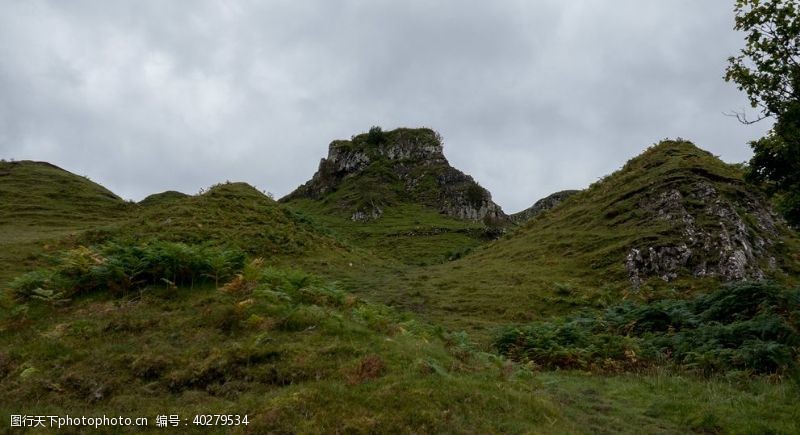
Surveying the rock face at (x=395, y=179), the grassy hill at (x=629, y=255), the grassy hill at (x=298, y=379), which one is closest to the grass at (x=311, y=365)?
the grassy hill at (x=298, y=379)

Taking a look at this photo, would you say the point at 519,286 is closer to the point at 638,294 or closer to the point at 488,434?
the point at 638,294

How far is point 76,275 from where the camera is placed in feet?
43.1

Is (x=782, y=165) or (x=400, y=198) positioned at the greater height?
(x=400, y=198)

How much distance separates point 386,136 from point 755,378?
104970 millimetres

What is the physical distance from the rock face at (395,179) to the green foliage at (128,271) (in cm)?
6771

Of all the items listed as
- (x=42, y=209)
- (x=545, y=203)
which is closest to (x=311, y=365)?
(x=42, y=209)

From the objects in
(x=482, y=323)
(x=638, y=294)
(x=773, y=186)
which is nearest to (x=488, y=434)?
(x=482, y=323)

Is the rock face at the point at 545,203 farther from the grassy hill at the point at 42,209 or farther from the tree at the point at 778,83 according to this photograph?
the tree at the point at 778,83

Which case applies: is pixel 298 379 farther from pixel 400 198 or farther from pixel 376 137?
pixel 376 137

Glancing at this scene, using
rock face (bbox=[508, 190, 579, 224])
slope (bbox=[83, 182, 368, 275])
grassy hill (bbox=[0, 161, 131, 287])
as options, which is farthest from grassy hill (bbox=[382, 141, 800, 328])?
rock face (bbox=[508, 190, 579, 224])

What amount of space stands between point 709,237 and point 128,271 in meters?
26.1

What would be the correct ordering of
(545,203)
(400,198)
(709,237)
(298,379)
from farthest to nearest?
(545,203)
(400,198)
(709,237)
(298,379)

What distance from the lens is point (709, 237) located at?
26797 millimetres

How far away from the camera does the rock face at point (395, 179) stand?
293ft
